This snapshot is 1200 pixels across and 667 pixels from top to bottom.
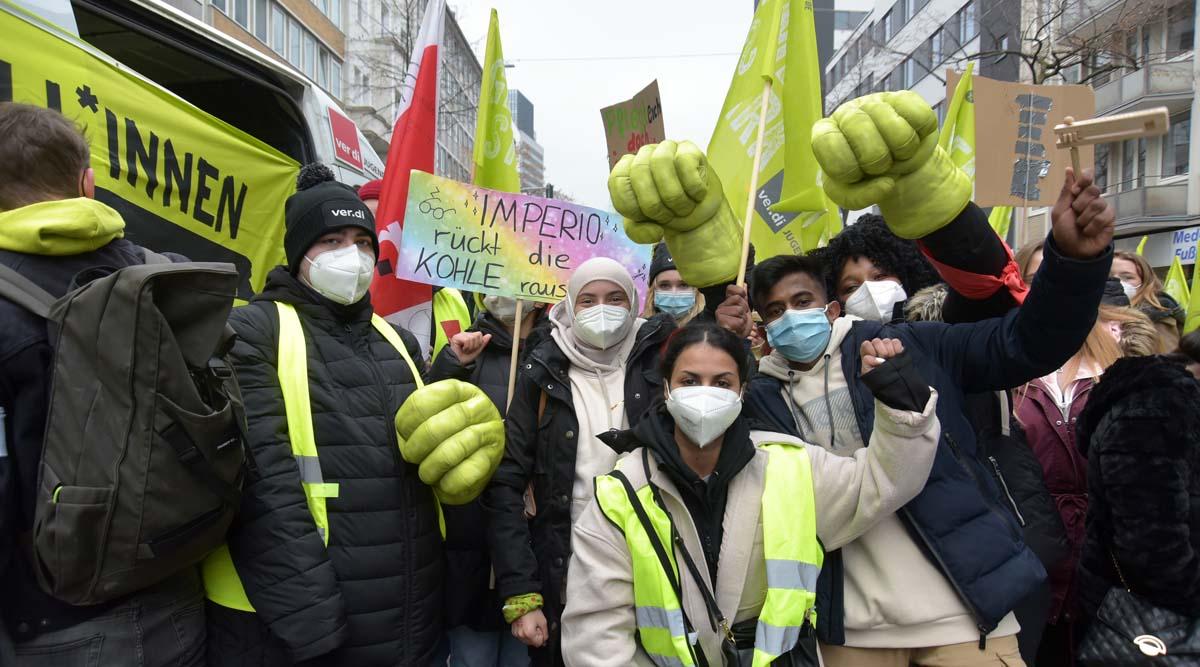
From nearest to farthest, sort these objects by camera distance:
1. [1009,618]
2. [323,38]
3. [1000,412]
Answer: [1009,618] < [1000,412] < [323,38]

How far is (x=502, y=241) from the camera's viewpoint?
3.55 m

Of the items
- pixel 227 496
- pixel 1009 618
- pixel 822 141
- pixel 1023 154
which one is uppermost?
pixel 1023 154

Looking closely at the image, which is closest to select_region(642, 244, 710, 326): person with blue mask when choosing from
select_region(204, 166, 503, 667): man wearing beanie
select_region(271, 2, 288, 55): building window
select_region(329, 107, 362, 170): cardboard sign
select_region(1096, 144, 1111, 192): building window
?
select_region(204, 166, 503, 667): man wearing beanie

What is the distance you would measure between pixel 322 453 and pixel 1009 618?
2171mm

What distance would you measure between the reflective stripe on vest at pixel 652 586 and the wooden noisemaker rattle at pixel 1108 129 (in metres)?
1.46

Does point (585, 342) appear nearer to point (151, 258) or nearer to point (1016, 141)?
point (151, 258)

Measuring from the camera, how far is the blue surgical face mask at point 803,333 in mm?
2547

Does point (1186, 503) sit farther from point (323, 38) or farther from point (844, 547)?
point (323, 38)

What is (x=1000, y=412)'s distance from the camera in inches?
107

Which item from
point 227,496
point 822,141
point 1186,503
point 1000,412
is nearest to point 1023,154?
point 1000,412

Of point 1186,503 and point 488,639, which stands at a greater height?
point 1186,503

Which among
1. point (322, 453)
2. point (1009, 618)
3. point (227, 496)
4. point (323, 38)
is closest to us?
point (227, 496)

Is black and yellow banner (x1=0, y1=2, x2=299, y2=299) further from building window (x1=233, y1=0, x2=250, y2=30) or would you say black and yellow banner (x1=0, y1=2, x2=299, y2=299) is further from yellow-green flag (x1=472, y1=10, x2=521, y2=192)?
building window (x1=233, y1=0, x2=250, y2=30)

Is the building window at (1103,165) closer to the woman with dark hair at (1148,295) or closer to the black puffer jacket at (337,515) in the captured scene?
the woman with dark hair at (1148,295)
